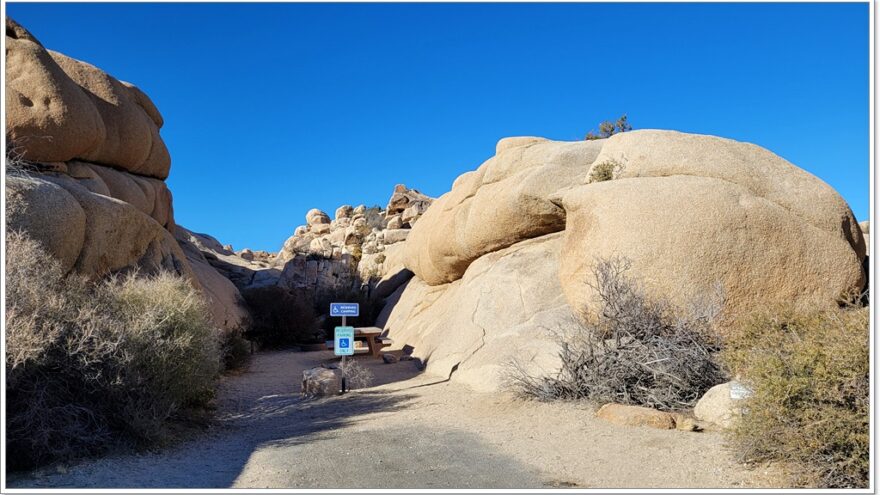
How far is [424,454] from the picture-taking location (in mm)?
6594

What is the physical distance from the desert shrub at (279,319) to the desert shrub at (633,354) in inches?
407

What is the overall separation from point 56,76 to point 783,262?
13326 millimetres

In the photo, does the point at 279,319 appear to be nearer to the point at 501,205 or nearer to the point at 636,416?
the point at 501,205

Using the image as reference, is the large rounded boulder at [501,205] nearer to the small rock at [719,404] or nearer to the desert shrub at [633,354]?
the desert shrub at [633,354]

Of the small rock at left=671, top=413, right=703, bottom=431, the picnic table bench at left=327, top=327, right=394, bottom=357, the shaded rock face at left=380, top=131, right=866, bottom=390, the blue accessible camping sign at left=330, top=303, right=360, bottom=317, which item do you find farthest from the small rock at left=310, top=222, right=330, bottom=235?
the small rock at left=671, top=413, right=703, bottom=431

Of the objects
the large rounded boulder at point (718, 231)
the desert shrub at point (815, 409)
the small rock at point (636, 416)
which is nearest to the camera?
the desert shrub at point (815, 409)

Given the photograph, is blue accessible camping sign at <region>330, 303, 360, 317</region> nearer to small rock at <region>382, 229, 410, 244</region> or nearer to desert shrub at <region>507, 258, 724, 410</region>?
desert shrub at <region>507, 258, 724, 410</region>

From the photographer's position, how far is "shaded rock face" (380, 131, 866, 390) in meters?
9.21

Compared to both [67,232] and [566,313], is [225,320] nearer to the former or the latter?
[67,232]

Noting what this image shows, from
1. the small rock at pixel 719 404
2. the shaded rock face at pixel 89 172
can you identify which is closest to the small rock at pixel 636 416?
the small rock at pixel 719 404

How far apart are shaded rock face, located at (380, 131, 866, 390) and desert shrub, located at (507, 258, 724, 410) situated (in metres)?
0.52

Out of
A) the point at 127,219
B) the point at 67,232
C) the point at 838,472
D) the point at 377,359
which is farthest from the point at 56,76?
the point at 838,472

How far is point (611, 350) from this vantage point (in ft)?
27.5

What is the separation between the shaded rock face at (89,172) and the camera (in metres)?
9.71
